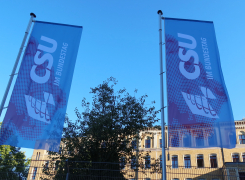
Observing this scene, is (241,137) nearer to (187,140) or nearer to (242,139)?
(242,139)

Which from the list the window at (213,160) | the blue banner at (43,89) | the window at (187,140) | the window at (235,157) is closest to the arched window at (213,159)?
the window at (213,160)

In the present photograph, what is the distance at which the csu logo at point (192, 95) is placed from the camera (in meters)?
10.6

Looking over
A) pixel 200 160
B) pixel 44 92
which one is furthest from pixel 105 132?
pixel 200 160

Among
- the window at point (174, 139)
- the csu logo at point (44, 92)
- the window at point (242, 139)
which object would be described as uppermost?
the window at point (242, 139)

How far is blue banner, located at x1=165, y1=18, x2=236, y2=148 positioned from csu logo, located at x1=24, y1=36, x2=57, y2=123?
5.95 m

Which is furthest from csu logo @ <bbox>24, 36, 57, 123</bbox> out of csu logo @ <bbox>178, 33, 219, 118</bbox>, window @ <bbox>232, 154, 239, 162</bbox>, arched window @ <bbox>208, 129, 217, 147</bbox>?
window @ <bbox>232, 154, 239, 162</bbox>

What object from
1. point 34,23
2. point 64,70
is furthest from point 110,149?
point 34,23

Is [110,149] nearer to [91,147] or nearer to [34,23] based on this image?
[91,147]

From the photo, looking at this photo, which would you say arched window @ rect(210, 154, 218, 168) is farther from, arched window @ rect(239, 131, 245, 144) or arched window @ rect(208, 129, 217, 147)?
arched window @ rect(208, 129, 217, 147)

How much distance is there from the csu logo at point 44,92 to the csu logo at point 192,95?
6649mm

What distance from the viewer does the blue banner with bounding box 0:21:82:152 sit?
438 inches

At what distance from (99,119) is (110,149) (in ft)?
9.09

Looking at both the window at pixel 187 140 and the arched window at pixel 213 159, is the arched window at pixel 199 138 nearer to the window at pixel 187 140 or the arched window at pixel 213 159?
the window at pixel 187 140

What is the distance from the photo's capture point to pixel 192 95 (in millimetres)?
10938
